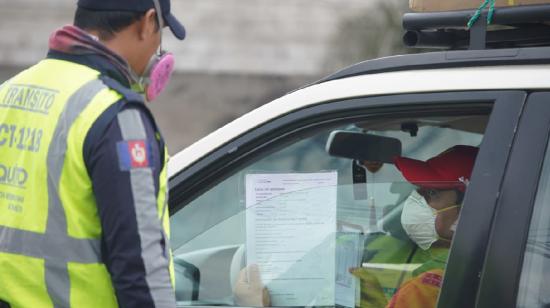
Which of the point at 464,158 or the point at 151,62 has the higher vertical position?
the point at 151,62

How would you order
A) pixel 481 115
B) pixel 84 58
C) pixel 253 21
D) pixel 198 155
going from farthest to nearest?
1. pixel 253 21
2. pixel 198 155
3. pixel 481 115
4. pixel 84 58

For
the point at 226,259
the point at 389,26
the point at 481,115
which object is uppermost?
the point at 389,26

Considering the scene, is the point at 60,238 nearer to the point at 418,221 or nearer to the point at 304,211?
the point at 304,211

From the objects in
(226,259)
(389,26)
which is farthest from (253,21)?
(226,259)

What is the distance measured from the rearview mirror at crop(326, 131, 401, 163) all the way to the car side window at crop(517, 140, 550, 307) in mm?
557

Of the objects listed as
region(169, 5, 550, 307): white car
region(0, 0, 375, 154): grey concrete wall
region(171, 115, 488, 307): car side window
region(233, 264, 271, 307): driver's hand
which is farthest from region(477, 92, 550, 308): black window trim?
region(0, 0, 375, 154): grey concrete wall

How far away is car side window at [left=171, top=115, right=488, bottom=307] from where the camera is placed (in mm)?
2430

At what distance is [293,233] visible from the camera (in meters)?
2.47

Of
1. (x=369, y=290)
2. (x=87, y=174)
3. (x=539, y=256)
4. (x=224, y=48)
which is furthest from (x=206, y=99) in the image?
(x=87, y=174)

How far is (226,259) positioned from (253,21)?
20400mm

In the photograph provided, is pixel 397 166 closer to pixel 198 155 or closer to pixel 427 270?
pixel 427 270

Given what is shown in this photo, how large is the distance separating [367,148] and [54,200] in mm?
1005

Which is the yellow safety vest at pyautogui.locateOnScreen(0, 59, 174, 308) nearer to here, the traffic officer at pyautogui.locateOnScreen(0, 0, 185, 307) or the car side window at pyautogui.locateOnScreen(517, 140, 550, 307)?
the traffic officer at pyautogui.locateOnScreen(0, 0, 185, 307)

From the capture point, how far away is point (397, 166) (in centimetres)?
Result: 254
